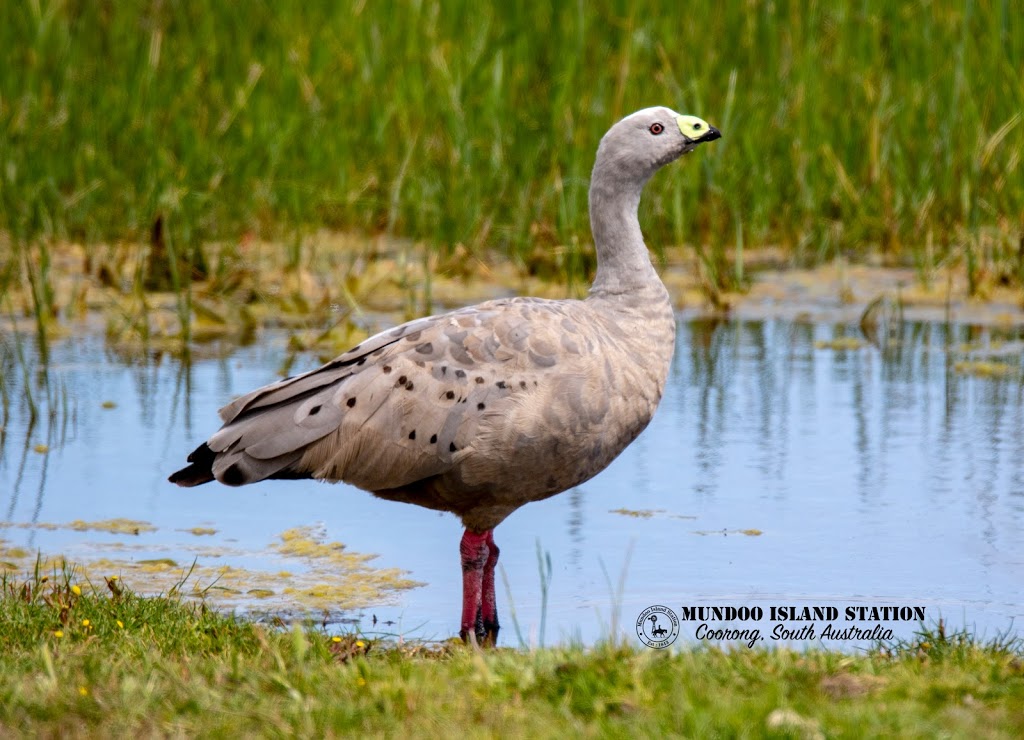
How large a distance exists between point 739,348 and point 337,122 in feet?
13.0

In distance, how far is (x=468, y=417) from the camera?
5.75 metres

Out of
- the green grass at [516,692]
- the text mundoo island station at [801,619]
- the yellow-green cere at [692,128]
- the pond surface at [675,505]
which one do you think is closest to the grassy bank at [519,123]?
the pond surface at [675,505]

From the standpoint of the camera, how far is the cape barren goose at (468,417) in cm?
575

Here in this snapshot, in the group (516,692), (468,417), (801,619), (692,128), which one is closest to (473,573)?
(468,417)

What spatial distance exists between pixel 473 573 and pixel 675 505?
1376 millimetres

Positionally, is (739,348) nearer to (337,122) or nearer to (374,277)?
→ (374,277)

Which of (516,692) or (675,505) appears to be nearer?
(516,692)

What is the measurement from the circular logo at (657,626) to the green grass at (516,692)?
76 centimetres

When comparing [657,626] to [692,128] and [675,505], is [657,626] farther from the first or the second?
[692,128]

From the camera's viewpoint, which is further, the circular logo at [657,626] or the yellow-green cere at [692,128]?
the yellow-green cere at [692,128]

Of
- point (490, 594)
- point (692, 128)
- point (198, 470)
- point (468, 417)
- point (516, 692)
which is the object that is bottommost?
point (490, 594)

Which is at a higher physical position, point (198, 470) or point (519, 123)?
point (519, 123)

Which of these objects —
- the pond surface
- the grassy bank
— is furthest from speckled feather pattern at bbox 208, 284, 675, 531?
the grassy bank

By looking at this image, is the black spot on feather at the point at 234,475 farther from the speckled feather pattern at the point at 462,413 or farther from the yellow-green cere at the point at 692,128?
the yellow-green cere at the point at 692,128
